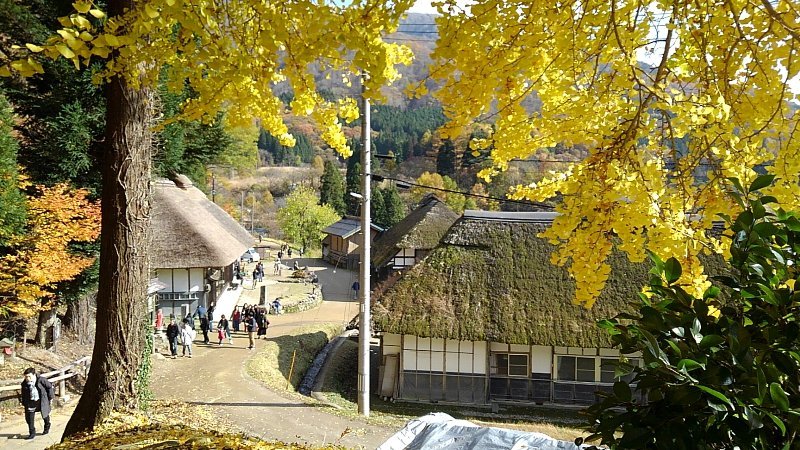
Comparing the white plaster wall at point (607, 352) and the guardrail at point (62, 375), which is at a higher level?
the guardrail at point (62, 375)

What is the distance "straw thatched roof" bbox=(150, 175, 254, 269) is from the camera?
15.8 m

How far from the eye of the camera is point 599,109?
9.99 ft

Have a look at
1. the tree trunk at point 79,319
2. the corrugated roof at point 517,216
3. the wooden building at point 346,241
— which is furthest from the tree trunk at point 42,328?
the wooden building at point 346,241

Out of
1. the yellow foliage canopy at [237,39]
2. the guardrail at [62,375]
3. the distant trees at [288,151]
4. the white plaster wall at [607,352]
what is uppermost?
the distant trees at [288,151]

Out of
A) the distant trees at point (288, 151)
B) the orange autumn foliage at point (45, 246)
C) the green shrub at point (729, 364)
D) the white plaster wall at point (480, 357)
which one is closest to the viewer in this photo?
the green shrub at point (729, 364)

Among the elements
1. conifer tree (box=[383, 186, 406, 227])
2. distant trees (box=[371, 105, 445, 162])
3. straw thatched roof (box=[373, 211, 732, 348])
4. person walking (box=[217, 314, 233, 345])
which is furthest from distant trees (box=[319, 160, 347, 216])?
straw thatched roof (box=[373, 211, 732, 348])

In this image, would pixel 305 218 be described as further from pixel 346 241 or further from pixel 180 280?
pixel 180 280

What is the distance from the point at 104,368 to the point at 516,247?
33.5 ft

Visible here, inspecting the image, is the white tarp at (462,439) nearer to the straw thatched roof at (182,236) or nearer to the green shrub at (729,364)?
the green shrub at (729,364)

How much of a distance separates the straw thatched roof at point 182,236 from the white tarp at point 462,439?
516 inches

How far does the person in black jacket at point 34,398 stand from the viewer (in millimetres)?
7508

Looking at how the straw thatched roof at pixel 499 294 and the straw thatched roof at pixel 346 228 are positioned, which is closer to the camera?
the straw thatched roof at pixel 499 294

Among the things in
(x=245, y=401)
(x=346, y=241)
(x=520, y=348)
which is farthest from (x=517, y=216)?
(x=346, y=241)

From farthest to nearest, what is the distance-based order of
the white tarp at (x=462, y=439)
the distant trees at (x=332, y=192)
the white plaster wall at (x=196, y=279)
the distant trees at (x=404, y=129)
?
the distant trees at (x=404, y=129), the distant trees at (x=332, y=192), the white plaster wall at (x=196, y=279), the white tarp at (x=462, y=439)
